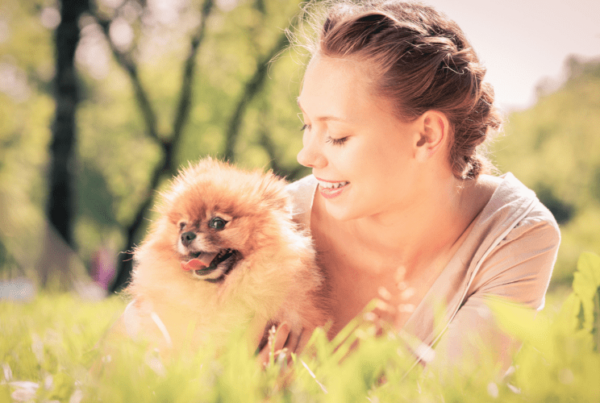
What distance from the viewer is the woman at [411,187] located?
6.34 feet

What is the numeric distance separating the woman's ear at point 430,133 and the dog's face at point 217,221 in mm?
737

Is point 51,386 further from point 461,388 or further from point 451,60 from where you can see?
point 451,60

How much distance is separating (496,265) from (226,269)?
46.5 inches

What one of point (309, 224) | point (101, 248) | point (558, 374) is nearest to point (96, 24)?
point (309, 224)

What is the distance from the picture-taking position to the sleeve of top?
1.79m

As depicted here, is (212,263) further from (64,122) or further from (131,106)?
(131,106)

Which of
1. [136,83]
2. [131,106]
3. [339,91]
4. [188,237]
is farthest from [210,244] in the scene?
[131,106]

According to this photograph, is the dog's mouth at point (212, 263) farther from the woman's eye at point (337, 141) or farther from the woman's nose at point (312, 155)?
the woman's eye at point (337, 141)

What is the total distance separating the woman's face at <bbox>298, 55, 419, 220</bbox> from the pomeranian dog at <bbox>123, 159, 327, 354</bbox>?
0.90ft

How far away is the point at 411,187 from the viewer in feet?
6.94

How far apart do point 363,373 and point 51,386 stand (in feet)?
2.59

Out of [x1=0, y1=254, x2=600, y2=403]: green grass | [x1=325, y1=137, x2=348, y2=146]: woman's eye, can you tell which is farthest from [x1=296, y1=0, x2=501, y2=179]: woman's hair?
[x1=0, y1=254, x2=600, y2=403]: green grass

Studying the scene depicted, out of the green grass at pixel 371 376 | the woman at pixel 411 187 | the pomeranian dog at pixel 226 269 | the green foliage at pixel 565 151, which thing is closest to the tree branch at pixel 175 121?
the woman at pixel 411 187

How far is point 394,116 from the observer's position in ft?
6.61
